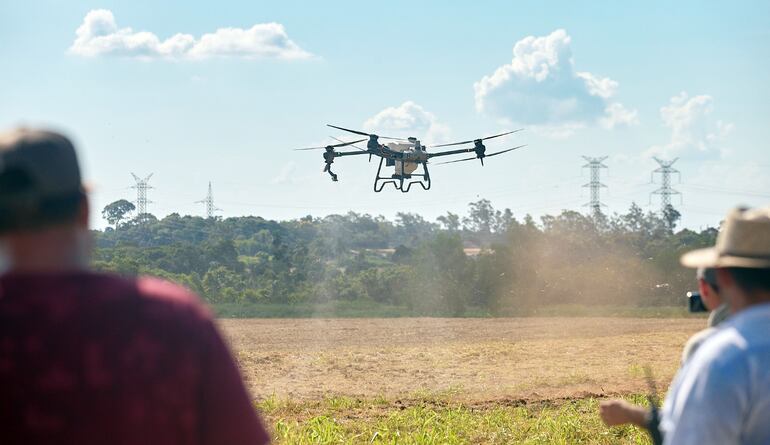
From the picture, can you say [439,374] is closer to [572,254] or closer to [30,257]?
[30,257]

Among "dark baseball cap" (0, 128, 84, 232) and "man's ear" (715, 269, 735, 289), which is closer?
"dark baseball cap" (0, 128, 84, 232)

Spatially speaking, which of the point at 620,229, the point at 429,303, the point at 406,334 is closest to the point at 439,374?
the point at 406,334

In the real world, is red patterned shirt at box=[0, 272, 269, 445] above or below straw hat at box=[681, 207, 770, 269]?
below

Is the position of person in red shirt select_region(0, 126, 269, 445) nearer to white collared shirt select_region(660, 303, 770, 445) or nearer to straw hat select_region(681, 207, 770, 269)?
white collared shirt select_region(660, 303, 770, 445)

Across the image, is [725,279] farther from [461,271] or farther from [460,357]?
[461,271]

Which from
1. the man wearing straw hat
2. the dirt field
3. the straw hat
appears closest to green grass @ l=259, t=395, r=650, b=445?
the dirt field
